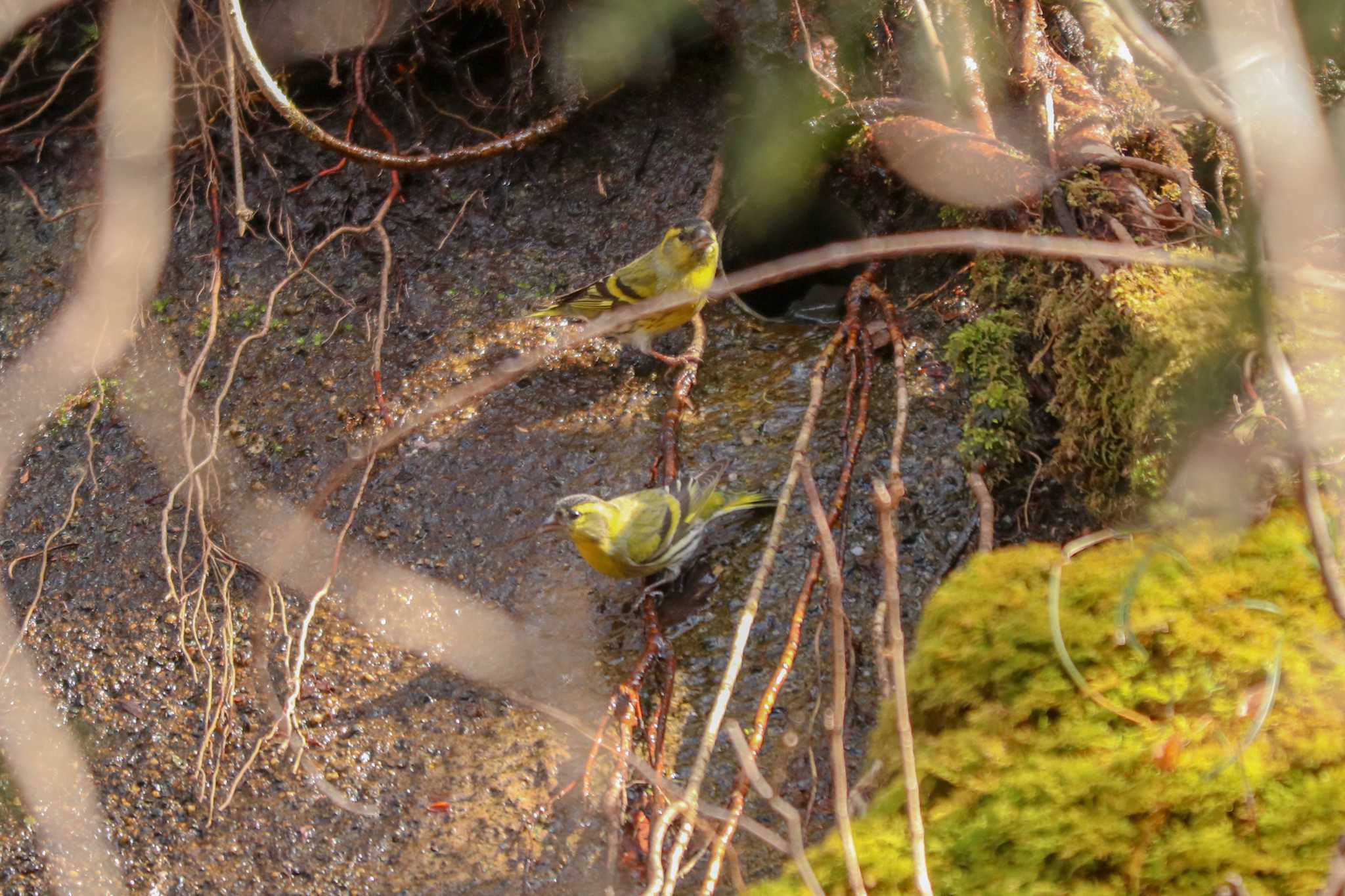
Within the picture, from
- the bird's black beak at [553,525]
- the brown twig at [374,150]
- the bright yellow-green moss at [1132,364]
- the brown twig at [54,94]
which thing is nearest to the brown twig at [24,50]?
the brown twig at [54,94]

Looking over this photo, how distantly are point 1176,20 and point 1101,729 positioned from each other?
4325mm

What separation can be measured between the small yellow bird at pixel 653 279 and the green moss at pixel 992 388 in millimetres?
1268

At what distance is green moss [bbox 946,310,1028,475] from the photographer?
317cm

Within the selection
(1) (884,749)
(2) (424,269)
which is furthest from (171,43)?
(1) (884,749)

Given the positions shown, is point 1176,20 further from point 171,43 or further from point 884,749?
point 171,43

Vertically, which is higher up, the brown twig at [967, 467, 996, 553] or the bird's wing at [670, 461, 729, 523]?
the brown twig at [967, 467, 996, 553]

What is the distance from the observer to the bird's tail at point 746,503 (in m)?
3.55

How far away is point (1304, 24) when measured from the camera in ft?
11.4

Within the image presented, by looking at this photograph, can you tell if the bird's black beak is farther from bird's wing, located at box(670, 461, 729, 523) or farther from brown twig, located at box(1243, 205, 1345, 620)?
brown twig, located at box(1243, 205, 1345, 620)

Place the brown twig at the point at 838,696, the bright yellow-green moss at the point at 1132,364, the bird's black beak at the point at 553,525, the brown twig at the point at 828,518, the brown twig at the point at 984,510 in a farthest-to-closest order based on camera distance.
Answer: the bird's black beak at the point at 553,525, the brown twig at the point at 984,510, the bright yellow-green moss at the point at 1132,364, the brown twig at the point at 828,518, the brown twig at the point at 838,696

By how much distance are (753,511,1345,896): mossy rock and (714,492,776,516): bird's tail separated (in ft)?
4.90

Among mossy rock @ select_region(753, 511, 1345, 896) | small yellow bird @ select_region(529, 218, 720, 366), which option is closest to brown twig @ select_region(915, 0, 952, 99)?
small yellow bird @ select_region(529, 218, 720, 366)

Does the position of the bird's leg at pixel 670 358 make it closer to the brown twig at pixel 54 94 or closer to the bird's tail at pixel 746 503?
the bird's tail at pixel 746 503

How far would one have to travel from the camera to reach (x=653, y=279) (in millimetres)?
4527
